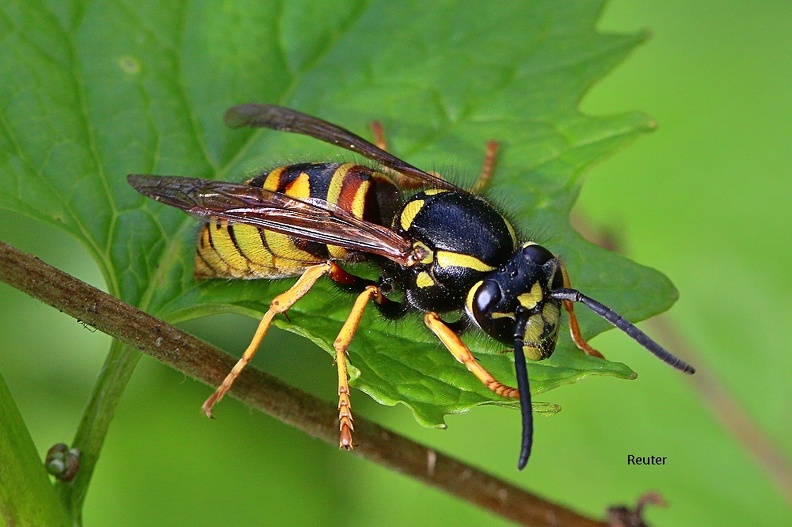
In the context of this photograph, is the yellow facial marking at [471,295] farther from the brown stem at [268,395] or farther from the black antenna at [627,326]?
the brown stem at [268,395]

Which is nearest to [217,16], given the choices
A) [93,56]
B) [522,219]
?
[93,56]

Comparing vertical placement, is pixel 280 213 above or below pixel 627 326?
above

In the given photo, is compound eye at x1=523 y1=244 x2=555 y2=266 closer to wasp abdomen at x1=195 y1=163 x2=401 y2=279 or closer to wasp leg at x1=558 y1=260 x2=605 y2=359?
wasp leg at x1=558 y1=260 x2=605 y2=359

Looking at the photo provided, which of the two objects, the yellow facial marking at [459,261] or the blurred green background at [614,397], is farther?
the blurred green background at [614,397]

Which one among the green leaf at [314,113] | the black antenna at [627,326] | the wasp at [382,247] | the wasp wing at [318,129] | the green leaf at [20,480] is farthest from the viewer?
the wasp wing at [318,129]

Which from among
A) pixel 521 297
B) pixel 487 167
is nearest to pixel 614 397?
pixel 487 167

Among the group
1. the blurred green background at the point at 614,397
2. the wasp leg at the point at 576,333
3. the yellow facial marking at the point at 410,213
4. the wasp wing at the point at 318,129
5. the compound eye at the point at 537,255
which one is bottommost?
the blurred green background at the point at 614,397

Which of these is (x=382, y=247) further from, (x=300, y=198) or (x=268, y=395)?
(x=268, y=395)

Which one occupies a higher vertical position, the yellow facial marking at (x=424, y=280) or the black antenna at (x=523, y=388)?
the yellow facial marking at (x=424, y=280)

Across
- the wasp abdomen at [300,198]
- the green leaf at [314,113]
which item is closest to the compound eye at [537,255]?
the green leaf at [314,113]
